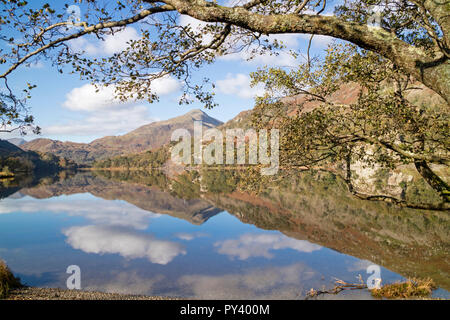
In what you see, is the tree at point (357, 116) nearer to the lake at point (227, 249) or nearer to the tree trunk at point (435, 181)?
the tree trunk at point (435, 181)

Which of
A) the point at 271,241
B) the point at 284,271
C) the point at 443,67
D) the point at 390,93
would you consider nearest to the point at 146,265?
the point at 284,271

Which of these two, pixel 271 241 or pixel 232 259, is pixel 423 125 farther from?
pixel 271 241

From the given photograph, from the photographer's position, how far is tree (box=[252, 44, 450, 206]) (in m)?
7.30

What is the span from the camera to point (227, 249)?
870 inches

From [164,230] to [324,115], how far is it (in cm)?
2598

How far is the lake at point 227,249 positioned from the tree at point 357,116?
2.46m

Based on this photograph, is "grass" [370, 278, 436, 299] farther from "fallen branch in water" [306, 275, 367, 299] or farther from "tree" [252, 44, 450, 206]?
"tree" [252, 44, 450, 206]

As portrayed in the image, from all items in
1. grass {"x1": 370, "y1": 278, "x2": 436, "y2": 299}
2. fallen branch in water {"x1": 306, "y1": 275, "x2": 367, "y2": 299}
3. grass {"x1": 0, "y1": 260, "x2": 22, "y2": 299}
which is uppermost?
grass {"x1": 0, "y1": 260, "x2": 22, "y2": 299}

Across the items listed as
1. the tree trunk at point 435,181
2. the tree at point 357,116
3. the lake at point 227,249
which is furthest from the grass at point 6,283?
the tree trunk at point 435,181

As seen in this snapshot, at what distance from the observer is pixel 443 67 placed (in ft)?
12.2

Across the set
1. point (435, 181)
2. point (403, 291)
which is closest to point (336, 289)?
point (403, 291)

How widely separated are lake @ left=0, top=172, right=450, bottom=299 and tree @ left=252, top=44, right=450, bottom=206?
2.46 metres

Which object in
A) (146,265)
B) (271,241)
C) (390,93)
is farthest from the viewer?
(271,241)

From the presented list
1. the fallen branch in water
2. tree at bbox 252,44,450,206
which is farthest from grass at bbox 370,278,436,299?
tree at bbox 252,44,450,206
